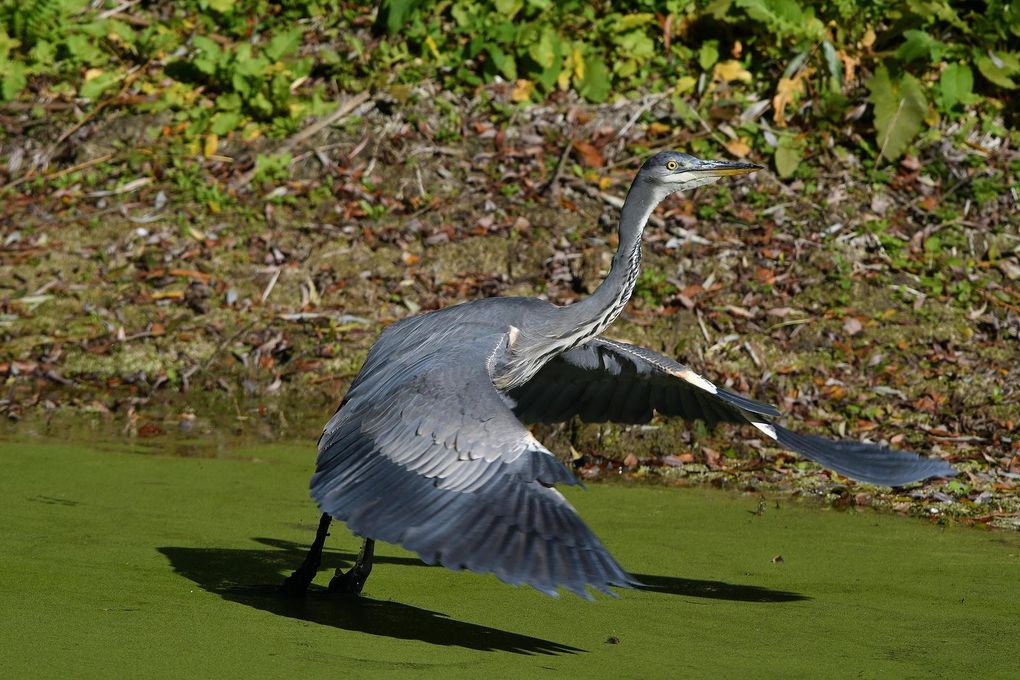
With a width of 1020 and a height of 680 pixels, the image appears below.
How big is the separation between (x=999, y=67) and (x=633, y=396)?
5.48 metres

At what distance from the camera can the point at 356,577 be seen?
507cm

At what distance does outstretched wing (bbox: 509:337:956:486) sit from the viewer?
5715 mm

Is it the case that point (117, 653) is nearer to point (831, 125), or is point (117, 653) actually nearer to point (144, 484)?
point (144, 484)

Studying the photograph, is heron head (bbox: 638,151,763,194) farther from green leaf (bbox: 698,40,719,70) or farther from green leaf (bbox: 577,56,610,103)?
green leaf (bbox: 698,40,719,70)

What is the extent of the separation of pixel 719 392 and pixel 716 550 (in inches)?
28.1

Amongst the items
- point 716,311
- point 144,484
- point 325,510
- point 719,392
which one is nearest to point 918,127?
point 716,311

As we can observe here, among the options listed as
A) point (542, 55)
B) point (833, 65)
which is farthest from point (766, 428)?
point (542, 55)

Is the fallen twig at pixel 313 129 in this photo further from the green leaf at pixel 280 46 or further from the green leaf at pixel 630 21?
the green leaf at pixel 630 21

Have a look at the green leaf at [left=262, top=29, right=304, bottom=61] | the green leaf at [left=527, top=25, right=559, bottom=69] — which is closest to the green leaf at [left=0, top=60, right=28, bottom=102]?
the green leaf at [left=262, top=29, right=304, bottom=61]

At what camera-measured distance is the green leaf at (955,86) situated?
395 inches

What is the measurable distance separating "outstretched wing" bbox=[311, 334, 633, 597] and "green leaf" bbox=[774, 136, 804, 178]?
212 inches

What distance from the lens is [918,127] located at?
9.79m

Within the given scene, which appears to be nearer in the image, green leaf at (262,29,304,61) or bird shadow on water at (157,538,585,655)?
bird shadow on water at (157,538,585,655)

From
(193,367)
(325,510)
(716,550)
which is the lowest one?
(193,367)
